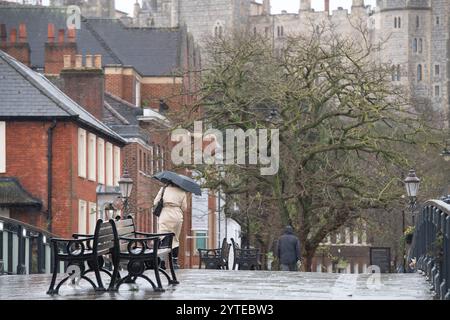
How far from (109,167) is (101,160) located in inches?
66.0

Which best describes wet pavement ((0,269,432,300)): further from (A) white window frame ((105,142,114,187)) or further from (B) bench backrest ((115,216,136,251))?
(A) white window frame ((105,142,114,187))

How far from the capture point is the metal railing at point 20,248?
28.3 metres

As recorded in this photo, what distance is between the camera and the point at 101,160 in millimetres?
52219

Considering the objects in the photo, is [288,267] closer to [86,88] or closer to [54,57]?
[86,88]

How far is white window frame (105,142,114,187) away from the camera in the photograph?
53.2 meters

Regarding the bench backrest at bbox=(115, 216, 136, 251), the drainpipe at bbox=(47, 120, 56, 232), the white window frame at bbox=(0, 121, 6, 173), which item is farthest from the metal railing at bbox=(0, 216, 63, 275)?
the white window frame at bbox=(0, 121, 6, 173)

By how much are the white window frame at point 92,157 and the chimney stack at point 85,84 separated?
665cm

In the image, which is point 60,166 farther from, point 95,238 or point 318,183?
point 95,238

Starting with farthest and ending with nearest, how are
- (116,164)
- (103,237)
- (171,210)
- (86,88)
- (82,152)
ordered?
(86,88)
(116,164)
(82,152)
(171,210)
(103,237)

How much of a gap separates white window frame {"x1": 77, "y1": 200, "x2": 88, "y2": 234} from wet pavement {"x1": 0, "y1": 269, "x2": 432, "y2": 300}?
76.1 ft

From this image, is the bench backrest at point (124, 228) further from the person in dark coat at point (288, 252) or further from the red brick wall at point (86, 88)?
the red brick wall at point (86, 88)

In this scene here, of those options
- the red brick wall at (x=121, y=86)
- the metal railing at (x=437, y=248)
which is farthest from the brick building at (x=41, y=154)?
the red brick wall at (x=121, y=86)

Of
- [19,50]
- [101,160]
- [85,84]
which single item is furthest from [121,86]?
[101,160]
